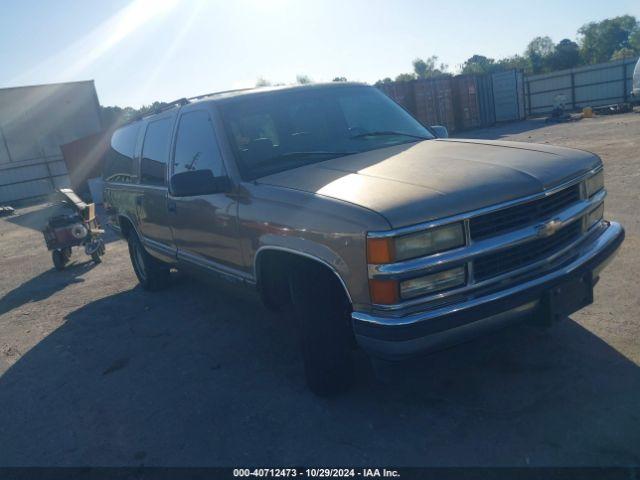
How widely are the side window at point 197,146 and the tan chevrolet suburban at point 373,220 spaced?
0.06 ft

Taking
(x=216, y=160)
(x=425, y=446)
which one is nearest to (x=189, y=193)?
(x=216, y=160)

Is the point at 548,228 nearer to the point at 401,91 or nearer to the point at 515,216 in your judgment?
the point at 515,216

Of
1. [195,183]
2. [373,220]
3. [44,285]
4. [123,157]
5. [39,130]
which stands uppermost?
[39,130]

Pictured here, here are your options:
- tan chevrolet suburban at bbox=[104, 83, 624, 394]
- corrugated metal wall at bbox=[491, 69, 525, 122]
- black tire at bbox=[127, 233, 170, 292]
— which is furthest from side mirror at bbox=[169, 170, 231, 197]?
corrugated metal wall at bbox=[491, 69, 525, 122]

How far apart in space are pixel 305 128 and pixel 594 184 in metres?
2.05

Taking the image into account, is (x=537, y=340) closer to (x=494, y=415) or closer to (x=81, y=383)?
(x=494, y=415)

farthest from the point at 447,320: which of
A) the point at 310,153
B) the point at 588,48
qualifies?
the point at 588,48

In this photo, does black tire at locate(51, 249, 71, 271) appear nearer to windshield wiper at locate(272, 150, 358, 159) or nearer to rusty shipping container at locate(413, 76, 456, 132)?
windshield wiper at locate(272, 150, 358, 159)

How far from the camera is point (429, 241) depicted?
8.65ft

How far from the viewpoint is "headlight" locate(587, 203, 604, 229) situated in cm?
338

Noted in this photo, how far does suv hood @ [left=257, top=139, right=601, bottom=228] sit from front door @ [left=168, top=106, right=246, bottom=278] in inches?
20.3

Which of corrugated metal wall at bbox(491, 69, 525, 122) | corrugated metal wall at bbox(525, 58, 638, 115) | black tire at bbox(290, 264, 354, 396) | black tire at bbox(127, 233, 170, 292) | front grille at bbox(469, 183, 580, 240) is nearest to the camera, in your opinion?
front grille at bbox(469, 183, 580, 240)

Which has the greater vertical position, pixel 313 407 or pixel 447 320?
pixel 447 320

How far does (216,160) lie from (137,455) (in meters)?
2.05
